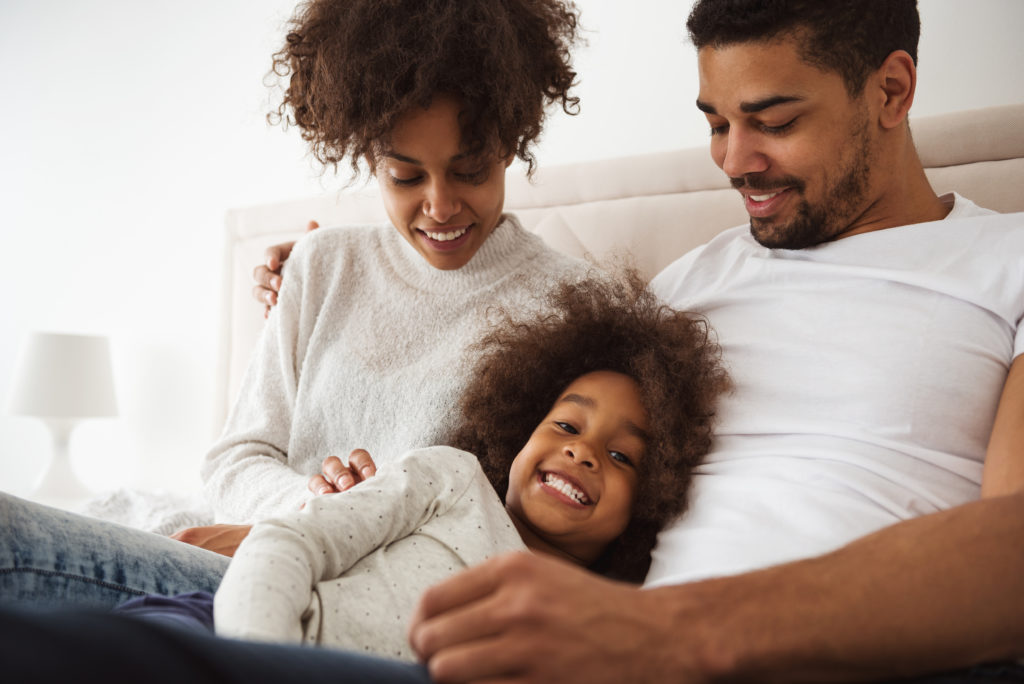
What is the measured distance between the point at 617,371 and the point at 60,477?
9.97 ft

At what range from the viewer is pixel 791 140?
1.37m

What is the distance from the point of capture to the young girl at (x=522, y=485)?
97 centimetres

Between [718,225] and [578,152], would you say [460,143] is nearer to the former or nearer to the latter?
[718,225]

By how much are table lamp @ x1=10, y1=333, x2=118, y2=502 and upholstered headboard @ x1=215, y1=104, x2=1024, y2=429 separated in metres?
0.90

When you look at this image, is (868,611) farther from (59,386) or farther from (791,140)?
(59,386)

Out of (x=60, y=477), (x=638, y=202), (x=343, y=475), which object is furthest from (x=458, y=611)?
(x=60, y=477)

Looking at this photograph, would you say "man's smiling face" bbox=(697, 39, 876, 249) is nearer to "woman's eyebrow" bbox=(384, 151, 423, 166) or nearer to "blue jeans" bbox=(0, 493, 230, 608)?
"woman's eyebrow" bbox=(384, 151, 423, 166)

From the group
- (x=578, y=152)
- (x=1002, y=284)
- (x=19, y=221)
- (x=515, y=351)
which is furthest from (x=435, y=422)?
(x=19, y=221)

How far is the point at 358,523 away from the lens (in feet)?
3.54

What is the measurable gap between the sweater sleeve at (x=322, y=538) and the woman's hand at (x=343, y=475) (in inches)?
8.8

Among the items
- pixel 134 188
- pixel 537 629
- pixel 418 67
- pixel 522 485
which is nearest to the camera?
pixel 537 629

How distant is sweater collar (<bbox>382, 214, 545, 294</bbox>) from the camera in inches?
69.7

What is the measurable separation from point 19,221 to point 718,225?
12.2ft

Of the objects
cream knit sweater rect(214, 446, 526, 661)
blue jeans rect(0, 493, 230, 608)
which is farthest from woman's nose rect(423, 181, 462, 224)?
blue jeans rect(0, 493, 230, 608)
